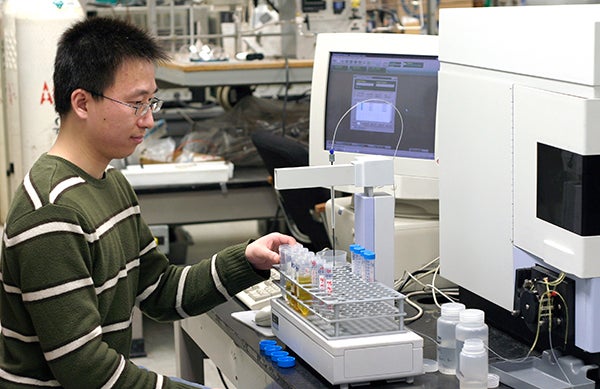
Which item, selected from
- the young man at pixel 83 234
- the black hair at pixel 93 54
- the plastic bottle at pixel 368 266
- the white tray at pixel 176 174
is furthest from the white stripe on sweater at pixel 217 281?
the white tray at pixel 176 174

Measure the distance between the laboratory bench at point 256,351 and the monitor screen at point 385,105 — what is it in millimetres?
554

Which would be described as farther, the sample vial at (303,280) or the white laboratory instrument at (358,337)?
the sample vial at (303,280)

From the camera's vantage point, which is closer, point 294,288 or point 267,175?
point 294,288

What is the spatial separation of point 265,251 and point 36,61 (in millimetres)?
2109

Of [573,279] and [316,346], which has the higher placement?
[573,279]

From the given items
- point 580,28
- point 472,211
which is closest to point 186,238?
point 472,211

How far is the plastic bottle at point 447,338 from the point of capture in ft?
5.36

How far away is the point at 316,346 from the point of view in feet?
5.08

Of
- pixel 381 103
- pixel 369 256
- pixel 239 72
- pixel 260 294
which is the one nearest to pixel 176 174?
pixel 239 72

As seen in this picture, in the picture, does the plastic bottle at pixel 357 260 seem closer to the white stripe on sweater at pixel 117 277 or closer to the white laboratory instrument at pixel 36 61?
the white stripe on sweater at pixel 117 277

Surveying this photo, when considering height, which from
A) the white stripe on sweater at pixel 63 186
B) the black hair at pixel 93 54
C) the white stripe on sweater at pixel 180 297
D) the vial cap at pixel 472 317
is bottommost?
the white stripe on sweater at pixel 180 297

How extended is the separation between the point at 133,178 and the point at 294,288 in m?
1.99

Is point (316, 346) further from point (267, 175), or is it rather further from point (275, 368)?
point (267, 175)

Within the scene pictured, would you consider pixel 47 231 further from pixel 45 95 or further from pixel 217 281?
pixel 45 95
